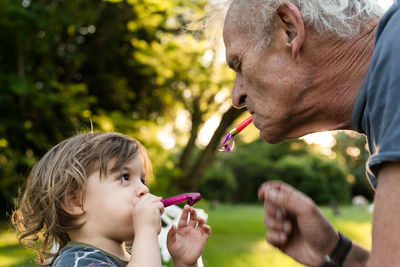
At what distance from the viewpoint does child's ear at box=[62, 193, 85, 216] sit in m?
1.58

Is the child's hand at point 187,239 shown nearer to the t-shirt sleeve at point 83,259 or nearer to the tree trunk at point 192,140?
the t-shirt sleeve at point 83,259

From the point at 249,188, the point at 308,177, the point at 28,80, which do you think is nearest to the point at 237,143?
the point at 249,188

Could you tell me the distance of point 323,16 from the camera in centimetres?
134

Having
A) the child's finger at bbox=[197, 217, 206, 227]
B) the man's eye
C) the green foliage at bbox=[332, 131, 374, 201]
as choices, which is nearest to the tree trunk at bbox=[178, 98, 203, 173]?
the child's finger at bbox=[197, 217, 206, 227]

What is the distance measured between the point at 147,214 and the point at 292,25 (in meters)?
0.75

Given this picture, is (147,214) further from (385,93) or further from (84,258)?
(385,93)

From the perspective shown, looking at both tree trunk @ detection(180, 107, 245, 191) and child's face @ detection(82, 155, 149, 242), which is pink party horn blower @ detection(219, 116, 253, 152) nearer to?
child's face @ detection(82, 155, 149, 242)

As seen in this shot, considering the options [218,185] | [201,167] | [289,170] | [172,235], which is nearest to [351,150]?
[289,170]

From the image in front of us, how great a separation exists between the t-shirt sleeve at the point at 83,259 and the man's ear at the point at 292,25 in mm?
875

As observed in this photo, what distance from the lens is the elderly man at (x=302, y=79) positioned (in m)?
1.35

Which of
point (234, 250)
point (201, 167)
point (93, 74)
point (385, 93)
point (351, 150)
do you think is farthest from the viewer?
point (351, 150)

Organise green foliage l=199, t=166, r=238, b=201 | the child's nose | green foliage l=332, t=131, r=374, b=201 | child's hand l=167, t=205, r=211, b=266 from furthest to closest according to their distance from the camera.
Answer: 1. green foliage l=332, t=131, r=374, b=201
2. green foliage l=199, t=166, r=238, b=201
3. child's hand l=167, t=205, r=211, b=266
4. the child's nose

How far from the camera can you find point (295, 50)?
1351mm

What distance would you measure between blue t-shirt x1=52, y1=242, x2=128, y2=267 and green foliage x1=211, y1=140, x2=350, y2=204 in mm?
18099
